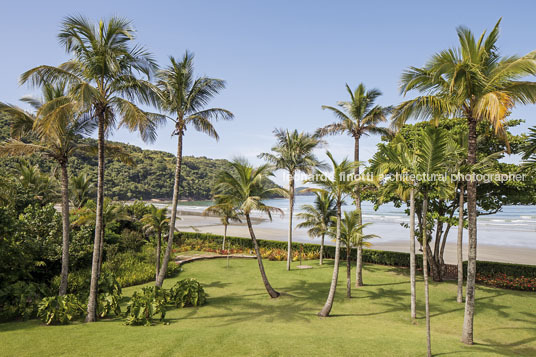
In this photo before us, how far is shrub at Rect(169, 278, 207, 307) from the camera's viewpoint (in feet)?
41.6

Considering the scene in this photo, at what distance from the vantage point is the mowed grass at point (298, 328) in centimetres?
781

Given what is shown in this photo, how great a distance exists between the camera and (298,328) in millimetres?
10312

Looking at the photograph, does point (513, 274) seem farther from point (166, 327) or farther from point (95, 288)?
point (95, 288)

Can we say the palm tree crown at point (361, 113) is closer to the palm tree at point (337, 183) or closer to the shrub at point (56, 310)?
the palm tree at point (337, 183)

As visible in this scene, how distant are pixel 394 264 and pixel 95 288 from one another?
19718 millimetres

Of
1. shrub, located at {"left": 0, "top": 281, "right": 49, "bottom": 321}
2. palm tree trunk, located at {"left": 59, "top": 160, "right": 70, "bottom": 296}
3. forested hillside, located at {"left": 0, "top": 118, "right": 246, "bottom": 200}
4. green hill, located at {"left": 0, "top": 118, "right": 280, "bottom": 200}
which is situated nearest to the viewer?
shrub, located at {"left": 0, "top": 281, "right": 49, "bottom": 321}

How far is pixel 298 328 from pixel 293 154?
12682 millimetres

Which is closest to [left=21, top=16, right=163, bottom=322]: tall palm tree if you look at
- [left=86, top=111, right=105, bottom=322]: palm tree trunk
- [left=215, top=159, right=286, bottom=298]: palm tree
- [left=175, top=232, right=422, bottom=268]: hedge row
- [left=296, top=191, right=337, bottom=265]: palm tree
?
[left=86, top=111, right=105, bottom=322]: palm tree trunk

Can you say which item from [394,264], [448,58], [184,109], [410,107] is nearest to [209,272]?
[184,109]

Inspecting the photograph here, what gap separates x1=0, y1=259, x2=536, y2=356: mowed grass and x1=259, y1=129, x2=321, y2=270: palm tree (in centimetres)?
683

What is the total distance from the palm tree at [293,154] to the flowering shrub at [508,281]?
11792 millimetres

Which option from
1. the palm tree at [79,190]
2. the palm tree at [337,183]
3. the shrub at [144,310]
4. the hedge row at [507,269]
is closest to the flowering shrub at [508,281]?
the hedge row at [507,269]

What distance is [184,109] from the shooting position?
1417 centimetres

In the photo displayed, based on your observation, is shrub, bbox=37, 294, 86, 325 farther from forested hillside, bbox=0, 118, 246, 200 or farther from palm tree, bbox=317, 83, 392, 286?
forested hillside, bbox=0, 118, 246, 200
